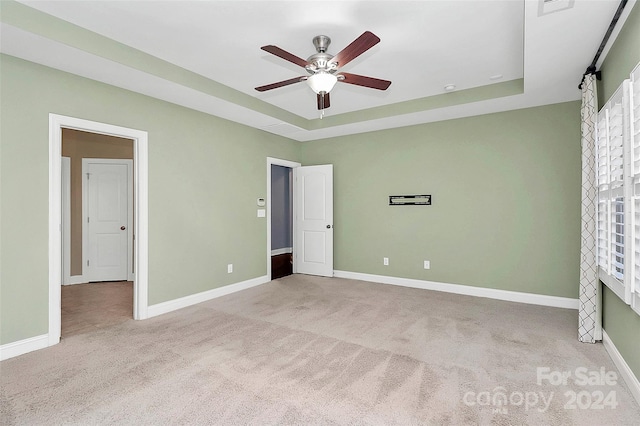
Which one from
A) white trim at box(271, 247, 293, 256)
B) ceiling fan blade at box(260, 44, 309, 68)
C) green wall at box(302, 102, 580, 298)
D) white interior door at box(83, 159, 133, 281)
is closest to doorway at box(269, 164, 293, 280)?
white trim at box(271, 247, 293, 256)

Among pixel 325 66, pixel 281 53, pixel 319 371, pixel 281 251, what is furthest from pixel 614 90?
pixel 281 251

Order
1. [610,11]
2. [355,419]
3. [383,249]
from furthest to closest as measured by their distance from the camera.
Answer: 1. [383,249]
2. [610,11]
3. [355,419]

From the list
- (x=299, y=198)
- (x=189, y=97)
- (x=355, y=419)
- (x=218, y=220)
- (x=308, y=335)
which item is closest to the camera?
(x=355, y=419)

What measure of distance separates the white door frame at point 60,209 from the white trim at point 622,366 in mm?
4476

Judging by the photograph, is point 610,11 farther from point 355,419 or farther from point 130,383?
point 130,383

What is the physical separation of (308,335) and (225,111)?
3.13 metres

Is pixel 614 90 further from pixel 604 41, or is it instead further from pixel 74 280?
pixel 74 280

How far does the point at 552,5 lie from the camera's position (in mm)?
2152

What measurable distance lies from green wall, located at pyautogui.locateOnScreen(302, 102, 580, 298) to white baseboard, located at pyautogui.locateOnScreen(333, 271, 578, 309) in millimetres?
75

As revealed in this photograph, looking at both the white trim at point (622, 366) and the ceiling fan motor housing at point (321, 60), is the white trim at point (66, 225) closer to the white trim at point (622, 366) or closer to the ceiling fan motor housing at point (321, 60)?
the ceiling fan motor housing at point (321, 60)

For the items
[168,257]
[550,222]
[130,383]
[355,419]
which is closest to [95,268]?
[168,257]

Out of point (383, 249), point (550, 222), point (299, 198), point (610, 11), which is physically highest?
point (610, 11)

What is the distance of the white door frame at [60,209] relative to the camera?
3047 mm

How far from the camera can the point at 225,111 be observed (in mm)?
4445
